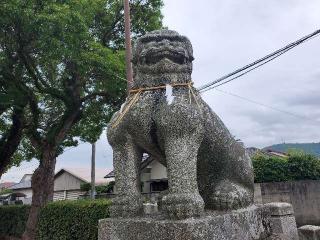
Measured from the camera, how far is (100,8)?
10805mm

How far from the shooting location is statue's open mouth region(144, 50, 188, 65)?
2.78 m

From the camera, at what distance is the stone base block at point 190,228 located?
90.3 inches

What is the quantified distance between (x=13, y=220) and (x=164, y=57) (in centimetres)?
1215

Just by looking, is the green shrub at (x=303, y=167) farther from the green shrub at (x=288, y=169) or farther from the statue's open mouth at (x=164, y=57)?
the statue's open mouth at (x=164, y=57)

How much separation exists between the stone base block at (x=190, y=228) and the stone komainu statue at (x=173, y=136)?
0.11 metres

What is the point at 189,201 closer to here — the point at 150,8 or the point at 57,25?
the point at 57,25

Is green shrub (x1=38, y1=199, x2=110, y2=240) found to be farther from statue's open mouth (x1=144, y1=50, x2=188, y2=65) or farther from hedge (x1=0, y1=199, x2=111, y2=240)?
statue's open mouth (x1=144, y1=50, x2=188, y2=65)

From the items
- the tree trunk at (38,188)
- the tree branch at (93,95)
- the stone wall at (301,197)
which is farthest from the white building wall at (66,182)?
the stone wall at (301,197)

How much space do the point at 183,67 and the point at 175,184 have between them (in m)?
0.88

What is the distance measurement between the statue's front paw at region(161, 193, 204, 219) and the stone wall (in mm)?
7841

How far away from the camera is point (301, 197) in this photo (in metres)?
9.93

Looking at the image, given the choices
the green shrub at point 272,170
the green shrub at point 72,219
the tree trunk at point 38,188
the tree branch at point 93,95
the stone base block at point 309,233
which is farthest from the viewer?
the green shrub at point 272,170

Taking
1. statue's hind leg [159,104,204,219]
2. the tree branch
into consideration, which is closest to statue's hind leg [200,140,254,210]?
statue's hind leg [159,104,204,219]

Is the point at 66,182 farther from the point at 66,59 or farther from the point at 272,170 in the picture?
the point at 66,59
